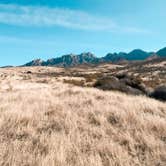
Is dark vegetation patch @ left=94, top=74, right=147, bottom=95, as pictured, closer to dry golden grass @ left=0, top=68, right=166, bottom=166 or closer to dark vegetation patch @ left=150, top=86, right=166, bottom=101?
dark vegetation patch @ left=150, top=86, right=166, bottom=101

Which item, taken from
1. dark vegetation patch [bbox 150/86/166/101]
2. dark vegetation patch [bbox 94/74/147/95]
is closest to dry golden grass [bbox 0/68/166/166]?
dark vegetation patch [bbox 150/86/166/101]

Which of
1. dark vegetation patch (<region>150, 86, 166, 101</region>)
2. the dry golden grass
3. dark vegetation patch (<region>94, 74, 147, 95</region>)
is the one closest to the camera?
the dry golden grass

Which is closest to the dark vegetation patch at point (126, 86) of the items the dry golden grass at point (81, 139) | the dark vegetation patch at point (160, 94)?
the dark vegetation patch at point (160, 94)

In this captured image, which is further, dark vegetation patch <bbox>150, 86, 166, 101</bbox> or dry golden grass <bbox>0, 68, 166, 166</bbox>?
dark vegetation patch <bbox>150, 86, 166, 101</bbox>

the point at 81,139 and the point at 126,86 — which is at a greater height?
the point at 81,139

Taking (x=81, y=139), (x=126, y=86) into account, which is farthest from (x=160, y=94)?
(x=81, y=139)

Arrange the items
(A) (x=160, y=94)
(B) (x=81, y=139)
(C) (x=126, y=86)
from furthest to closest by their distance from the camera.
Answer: (C) (x=126, y=86) < (A) (x=160, y=94) < (B) (x=81, y=139)

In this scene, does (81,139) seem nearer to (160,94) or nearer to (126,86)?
(160,94)

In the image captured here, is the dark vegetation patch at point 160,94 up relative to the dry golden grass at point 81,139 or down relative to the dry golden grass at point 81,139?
down

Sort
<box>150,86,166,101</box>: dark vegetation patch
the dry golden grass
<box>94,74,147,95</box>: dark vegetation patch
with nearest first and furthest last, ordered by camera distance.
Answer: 1. the dry golden grass
2. <box>150,86,166,101</box>: dark vegetation patch
3. <box>94,74,147,95</box>: dark vegetation patch

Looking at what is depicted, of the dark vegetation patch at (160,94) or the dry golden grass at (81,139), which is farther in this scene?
the dark vegetation patch at (160,94)

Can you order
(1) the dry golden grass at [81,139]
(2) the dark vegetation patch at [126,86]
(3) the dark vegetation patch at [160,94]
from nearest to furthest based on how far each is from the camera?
(1) the dry golden grass at [81,139]
(3) the dark vegetation patch at [160,94]
(2) the dark vegetation patch at [126,86]

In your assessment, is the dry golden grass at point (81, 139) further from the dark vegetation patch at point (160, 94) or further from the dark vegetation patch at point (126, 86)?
the dark vegetation patch at point (126, 86)

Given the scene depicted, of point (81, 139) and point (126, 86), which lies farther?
point (126, 86)
